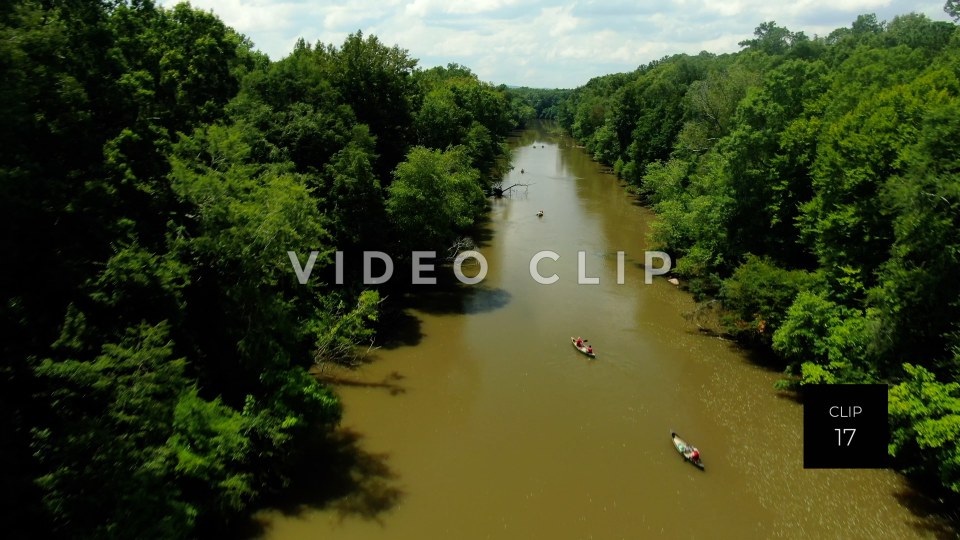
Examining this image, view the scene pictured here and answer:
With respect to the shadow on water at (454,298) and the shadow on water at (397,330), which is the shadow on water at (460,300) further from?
the shadow on water at (397,330)

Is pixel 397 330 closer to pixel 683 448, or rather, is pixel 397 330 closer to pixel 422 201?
pixel 422 201

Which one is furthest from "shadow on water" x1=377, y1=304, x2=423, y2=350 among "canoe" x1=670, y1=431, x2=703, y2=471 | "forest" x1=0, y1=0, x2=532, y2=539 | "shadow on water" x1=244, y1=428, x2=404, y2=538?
"canoe" x1=670, y1=431, x2=703, y2=471

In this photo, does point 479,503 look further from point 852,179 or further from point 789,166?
point 789,166

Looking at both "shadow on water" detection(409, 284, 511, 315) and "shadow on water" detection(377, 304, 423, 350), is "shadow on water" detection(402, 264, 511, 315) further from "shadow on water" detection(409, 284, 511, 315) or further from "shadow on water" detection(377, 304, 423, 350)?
"shadow on water" detection(377, 304, 423, 350)

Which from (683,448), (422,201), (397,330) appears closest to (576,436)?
(683,448)

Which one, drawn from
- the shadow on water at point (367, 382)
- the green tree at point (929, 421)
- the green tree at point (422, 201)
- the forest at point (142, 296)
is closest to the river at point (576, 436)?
the shadow on water at point (367, 382)

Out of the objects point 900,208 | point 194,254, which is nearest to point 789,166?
point 900,208

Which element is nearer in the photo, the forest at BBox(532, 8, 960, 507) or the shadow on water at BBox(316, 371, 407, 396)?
the forest at BBox(532, 8, 960, 507)
